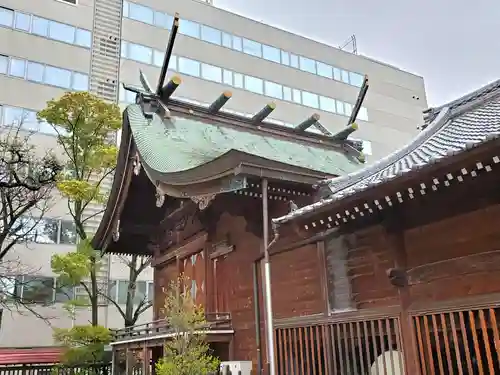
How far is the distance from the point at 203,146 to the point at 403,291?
17.4 ft

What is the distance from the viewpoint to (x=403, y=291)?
5957 mm

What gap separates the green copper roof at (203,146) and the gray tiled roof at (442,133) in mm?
799

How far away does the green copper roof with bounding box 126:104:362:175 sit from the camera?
892cm

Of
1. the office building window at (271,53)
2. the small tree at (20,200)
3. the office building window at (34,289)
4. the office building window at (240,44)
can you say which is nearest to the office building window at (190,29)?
the office building window at (240,44)

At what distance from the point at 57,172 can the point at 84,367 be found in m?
6.26

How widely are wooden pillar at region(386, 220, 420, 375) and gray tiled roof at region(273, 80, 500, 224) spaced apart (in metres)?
0.86

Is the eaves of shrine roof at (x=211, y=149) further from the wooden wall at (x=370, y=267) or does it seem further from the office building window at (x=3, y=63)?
the office building window at (x=3, y=63)

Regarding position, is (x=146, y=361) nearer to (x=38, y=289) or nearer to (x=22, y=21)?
(x=38, y=289)

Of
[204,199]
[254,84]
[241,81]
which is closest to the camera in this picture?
[204,199]

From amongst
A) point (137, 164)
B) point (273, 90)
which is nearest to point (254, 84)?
point (273, 90)

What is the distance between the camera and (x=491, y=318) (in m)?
4.87

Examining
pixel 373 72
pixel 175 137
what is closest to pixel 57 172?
pixel 175 137

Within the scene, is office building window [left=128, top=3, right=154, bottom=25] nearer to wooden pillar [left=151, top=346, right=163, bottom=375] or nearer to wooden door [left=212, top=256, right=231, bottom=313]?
wooden door [left=212, top=256, right=231, bottom=313]

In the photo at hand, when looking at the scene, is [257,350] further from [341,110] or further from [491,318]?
[341,110]
